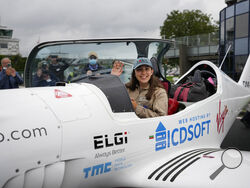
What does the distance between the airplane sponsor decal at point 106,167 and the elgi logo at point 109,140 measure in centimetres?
15

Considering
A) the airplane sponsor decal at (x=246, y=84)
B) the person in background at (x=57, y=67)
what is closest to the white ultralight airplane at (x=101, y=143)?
the person in background at (x=57, y=67)

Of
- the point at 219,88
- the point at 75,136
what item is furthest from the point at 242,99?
the point at 75,136

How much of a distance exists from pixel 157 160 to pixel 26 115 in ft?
4.15

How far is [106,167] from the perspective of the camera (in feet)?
6.50

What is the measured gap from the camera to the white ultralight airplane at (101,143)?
5.33ft

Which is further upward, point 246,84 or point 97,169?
point 246,84

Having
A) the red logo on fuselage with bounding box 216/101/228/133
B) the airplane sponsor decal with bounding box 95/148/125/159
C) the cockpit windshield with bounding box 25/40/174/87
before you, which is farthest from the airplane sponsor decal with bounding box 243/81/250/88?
the airplane sponsor decal with bounding box 95/148/125/159

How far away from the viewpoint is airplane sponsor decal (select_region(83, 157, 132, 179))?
1.89 m

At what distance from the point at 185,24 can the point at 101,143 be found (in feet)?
127

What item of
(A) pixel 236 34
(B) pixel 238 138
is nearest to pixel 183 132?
(B) pixel 238 138

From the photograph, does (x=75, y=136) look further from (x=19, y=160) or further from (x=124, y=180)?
(x=124, y=180)

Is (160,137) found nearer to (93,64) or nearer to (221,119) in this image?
(221,119)

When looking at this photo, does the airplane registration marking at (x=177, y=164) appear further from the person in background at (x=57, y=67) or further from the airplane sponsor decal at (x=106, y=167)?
the person in background at (x=57, y=67)

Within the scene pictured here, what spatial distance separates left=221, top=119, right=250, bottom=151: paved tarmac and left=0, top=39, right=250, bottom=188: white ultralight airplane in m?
1.63
